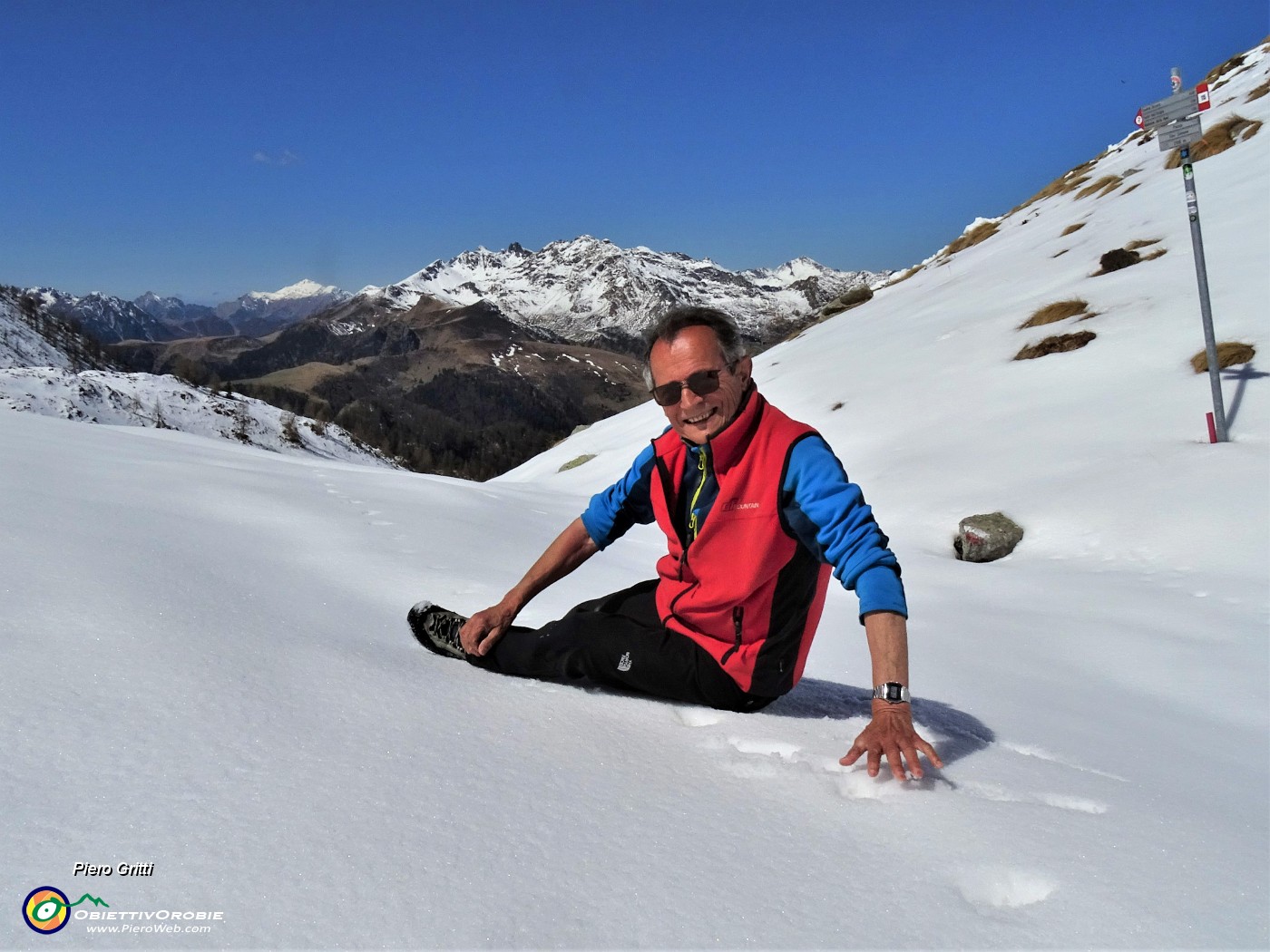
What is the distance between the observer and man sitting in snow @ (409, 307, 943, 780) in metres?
2.23

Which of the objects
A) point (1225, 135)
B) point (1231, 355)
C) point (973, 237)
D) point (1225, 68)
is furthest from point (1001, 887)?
point (1225, 68)

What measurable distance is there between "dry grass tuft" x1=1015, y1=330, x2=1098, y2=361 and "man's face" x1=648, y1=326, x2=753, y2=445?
13.8m

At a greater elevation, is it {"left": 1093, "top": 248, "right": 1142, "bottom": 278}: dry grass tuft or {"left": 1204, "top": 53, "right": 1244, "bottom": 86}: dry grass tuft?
{"left": 1204, "top": 53, "right": 1244, "bottom": 86}: dry grass tuft

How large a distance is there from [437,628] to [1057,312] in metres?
16.4

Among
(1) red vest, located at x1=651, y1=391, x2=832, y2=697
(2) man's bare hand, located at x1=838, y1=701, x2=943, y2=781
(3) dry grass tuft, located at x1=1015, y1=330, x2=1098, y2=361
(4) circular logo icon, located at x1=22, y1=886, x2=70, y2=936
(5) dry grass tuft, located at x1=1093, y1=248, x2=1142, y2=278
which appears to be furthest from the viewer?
(5) dry grass tuft, located at x1=1093, y1=248, x2=1142, y2=278

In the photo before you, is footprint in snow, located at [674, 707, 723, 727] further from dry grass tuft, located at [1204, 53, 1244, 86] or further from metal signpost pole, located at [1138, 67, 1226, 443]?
dry grass tuft, located at [1204, 53, 1244, 86]

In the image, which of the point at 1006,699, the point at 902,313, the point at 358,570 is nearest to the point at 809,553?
the point at 1006,699

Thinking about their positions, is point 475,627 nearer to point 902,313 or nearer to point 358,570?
point 358,570

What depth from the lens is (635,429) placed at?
2448cm

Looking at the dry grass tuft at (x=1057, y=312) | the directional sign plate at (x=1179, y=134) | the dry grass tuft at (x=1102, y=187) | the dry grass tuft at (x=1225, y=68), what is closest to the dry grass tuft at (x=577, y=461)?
the dry grass tuft at (x=1057, y=312)

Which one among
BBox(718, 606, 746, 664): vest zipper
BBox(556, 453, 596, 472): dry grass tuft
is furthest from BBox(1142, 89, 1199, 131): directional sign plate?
BBox(556, 453, 596, 472): dry grass tuft

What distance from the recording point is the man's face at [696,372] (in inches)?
100

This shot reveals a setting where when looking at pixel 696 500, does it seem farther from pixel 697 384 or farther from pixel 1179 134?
pixel 1179 134

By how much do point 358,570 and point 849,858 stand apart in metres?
3.58
